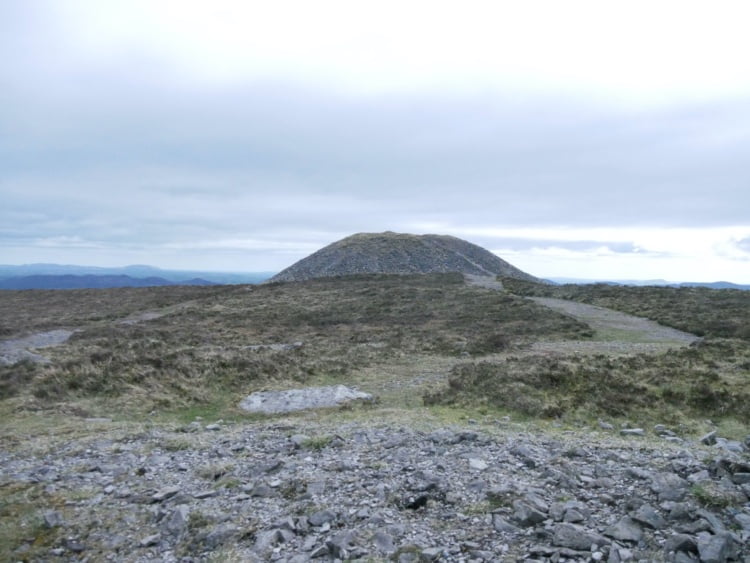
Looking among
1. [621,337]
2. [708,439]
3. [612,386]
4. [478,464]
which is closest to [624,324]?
[621,337]

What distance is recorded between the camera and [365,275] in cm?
6731

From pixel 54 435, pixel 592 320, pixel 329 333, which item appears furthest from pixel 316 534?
pixel 592 320

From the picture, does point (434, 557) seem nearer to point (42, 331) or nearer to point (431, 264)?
point (42, 331)

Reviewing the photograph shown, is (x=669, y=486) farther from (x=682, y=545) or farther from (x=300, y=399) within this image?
(x=300, y=399)

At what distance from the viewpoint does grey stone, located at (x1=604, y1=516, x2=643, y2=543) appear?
21.3ft

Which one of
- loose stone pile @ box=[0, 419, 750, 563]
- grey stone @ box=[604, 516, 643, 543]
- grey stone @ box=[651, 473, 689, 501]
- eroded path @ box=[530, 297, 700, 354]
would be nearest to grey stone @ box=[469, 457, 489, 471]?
loose stone pile @ box=[0, 419, 750, 563]

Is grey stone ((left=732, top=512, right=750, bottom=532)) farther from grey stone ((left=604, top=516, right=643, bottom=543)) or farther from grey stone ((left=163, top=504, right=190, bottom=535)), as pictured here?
grey stone ((left=163, top=504, right=190, bottom=535))

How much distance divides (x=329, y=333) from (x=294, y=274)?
50739 millimetres

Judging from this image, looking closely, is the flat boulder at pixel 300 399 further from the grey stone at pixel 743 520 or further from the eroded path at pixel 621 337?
the eroded path at pixel 621 337

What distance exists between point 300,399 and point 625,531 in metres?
12.1

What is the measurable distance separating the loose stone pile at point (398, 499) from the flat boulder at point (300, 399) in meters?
4.64

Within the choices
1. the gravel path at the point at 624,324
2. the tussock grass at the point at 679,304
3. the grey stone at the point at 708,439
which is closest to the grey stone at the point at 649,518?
the grey stone at the point at 708,439

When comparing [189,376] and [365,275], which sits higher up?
[365,275]

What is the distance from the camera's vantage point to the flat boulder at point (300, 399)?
53.2 feet
